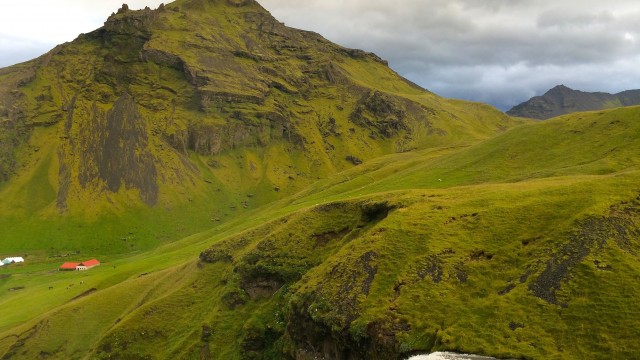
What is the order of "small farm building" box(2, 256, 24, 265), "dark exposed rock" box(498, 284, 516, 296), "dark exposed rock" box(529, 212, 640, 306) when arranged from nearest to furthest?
"dark exposed rock" box(529, 212, 640, 306), "dark exposed rock" box(498, 284, 516, 296), "small farm building" box(2, 256, 24, 265)

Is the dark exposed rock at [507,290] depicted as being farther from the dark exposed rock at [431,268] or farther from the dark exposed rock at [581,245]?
the dark exposed rock at [431,268]

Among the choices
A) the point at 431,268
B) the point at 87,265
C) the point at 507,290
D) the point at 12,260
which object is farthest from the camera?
the point at 12,260

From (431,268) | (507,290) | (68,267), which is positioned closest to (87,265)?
(68,267)

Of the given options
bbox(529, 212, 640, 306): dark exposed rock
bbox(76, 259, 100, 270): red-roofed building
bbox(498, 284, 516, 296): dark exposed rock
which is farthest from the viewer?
bbox(76, 259, 100, 270): red-roofed building

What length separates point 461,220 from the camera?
49.8 metres

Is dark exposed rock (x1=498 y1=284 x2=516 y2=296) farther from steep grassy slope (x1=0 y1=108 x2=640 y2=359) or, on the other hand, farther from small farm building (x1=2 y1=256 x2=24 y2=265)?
small farm building (x1=2 y1=256 x2=24 y2=265)

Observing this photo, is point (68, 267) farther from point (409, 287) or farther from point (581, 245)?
point (581, 245)

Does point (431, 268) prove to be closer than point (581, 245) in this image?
No

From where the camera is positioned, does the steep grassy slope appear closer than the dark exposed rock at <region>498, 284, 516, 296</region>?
Yes

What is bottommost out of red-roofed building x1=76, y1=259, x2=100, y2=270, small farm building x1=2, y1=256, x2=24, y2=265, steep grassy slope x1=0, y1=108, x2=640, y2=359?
red-roofed building x1=76, y1=259, x2=100, y2=270

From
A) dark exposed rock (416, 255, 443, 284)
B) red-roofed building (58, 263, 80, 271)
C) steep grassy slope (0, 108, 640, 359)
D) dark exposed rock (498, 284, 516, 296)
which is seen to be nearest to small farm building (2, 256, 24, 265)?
red-roofed building (58, 263, 80, 271)

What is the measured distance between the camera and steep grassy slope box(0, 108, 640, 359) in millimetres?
35125

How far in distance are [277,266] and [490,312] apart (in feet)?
110

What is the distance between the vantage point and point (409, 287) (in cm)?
4175
